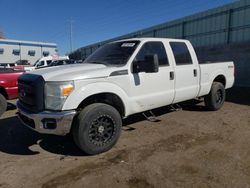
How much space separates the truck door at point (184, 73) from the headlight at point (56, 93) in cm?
266

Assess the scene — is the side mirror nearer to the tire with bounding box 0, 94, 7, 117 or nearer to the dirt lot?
the dirt lot

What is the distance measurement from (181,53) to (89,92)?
113 inches

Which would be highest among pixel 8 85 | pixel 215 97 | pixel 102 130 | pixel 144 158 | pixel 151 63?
pixel 151 63

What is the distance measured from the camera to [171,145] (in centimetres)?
448

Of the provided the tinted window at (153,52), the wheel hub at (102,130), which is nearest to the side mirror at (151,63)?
the tinted window at (153,52)

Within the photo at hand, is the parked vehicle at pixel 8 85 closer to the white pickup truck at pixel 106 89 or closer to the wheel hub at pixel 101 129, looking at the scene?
the white pickup truck at pixel 106 89

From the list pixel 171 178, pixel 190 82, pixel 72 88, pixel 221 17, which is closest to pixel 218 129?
pixel 190 82

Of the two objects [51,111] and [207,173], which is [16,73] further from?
[207,173]

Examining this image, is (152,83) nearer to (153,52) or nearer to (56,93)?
(153,52)

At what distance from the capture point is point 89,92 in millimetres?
3988

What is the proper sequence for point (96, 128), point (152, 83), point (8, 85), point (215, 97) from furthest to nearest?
point (8, 85)
point (215, 97)
point (152, 83)
point (96, 128)

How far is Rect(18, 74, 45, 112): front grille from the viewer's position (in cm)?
386

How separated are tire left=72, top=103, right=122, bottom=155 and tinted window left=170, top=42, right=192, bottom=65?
90.9 inches

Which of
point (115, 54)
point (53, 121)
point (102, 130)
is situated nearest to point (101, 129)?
point (102, 130)
